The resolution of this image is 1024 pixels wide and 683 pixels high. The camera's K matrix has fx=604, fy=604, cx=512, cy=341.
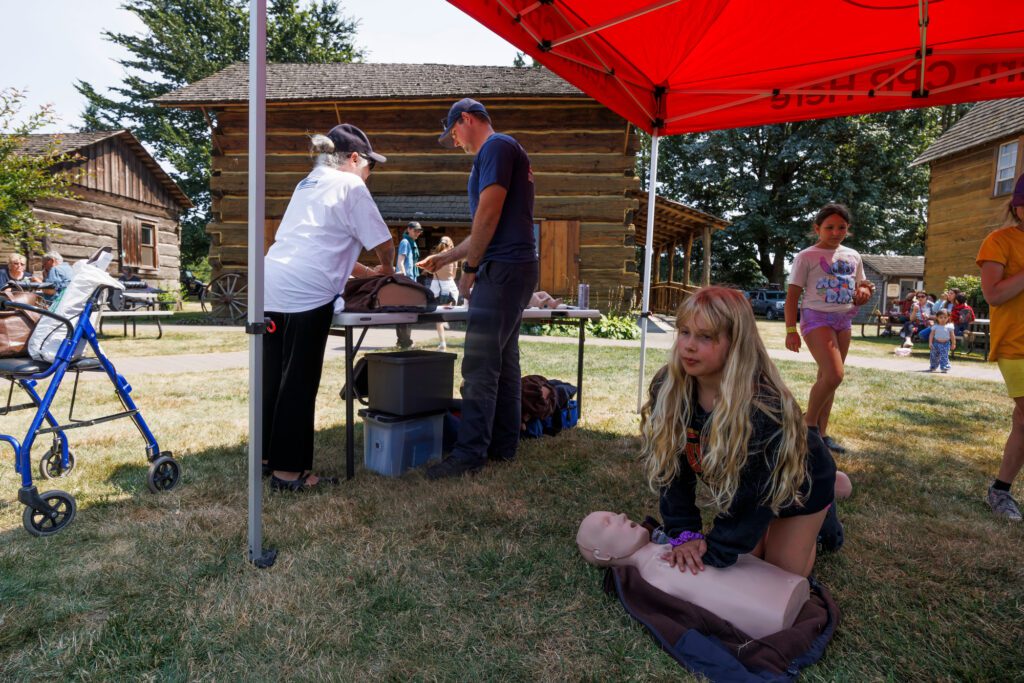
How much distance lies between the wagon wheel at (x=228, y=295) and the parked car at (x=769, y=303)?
79.4ft

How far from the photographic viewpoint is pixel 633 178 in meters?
14.3

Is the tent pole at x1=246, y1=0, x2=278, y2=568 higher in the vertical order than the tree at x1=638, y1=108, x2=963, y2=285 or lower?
lower

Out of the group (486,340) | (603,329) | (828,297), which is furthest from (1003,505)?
(603,329)

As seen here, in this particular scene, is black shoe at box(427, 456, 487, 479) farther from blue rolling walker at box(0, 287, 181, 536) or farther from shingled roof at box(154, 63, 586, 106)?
shingled roof at box(154, 63, 586, 106)

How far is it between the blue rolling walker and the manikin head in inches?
91.4

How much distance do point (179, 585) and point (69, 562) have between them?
1.81ft

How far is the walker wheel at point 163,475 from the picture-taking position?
320 centimetres

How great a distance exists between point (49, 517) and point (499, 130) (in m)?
13.0

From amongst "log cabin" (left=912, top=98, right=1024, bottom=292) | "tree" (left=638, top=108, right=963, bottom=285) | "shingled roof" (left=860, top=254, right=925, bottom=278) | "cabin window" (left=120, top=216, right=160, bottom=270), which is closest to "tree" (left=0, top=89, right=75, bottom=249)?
"cabin window" (left=120, top=216, right=160, bottom=270)

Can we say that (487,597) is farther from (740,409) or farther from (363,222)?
(363,222)

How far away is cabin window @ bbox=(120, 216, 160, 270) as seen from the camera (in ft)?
70.7

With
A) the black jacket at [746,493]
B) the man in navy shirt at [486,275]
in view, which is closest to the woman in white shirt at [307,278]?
the man in navy shirt at [486,275]

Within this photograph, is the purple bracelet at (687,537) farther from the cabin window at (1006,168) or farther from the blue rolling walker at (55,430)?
the cabin window at (1006,168)

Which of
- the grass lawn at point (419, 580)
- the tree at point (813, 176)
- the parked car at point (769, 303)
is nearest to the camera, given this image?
the grass lawn at point (419, 580)
